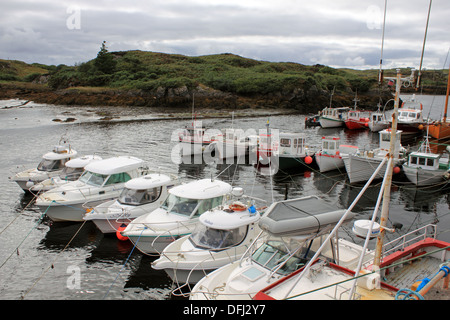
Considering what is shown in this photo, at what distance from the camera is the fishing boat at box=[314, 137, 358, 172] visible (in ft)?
93.9

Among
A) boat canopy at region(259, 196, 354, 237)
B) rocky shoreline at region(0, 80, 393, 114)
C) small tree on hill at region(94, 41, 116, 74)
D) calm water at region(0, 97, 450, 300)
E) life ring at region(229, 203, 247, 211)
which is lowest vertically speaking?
calm water at region(0, 97, 450, 300)

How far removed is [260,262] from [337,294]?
244 centimetres

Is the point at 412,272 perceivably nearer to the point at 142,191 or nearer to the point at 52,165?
the point at 142,191

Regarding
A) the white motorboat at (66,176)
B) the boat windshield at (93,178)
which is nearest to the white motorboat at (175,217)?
the boat windshield at (93,178)

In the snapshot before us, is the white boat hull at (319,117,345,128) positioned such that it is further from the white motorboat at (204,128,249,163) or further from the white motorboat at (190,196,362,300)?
the white motorboat at (190,196,362,300)

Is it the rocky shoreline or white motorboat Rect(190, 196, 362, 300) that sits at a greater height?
the rocky shoreline

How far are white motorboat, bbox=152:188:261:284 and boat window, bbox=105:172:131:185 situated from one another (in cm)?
740

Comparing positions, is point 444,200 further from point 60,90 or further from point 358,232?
point 60,90

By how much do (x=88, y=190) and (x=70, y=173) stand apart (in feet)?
11.9

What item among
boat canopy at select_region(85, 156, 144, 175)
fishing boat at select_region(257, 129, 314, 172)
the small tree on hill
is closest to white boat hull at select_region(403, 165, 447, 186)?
fishing boat at select_region(257, 129, 314, 172)

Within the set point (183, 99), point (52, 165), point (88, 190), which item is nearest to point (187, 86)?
point (183, 99)
